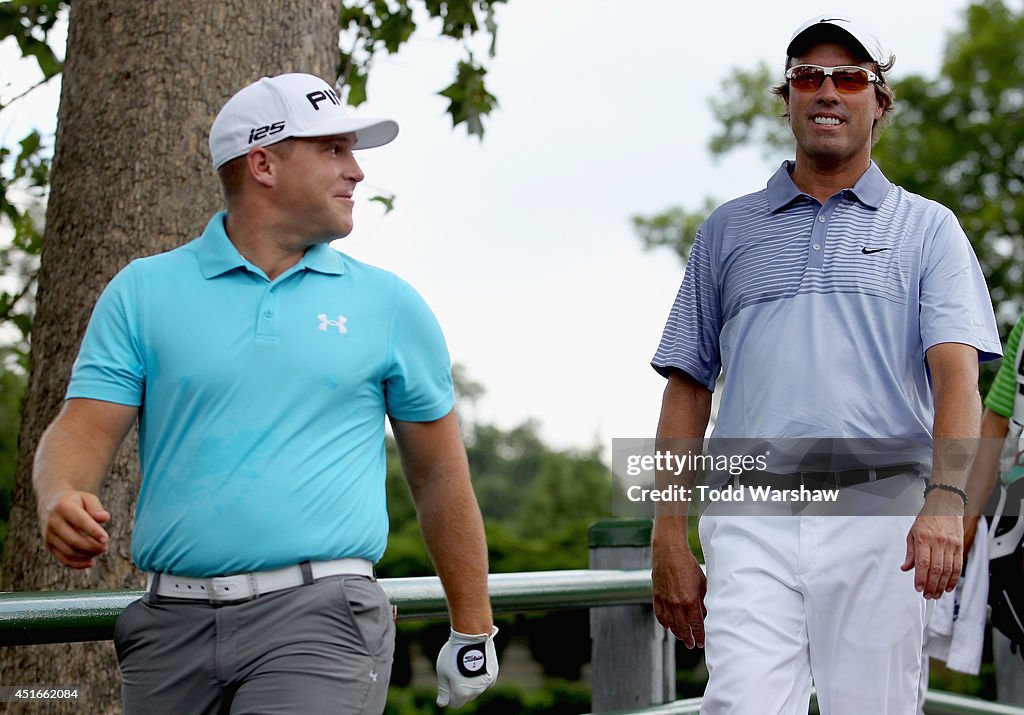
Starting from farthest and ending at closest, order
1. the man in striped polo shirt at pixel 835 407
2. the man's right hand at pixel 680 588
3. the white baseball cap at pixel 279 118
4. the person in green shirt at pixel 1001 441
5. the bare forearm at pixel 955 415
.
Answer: the person in green shirt at pixel 1001 441 < the man's right hand at pixel 680 588 < the man in striped polo shirt at pixel 835 407 < the bare forearm at pixel 955 415 < the white baseball cap at pixel 279 118

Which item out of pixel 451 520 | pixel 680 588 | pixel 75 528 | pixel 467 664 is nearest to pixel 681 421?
pixel 680 588

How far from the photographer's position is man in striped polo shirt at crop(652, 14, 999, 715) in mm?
3502

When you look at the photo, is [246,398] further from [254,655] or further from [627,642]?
[627,642]

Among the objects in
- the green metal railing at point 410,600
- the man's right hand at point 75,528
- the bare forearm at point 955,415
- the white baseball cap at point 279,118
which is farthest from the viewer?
the bare forearm at point 955,415

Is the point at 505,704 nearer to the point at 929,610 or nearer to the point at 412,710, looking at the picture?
the point at 412,710

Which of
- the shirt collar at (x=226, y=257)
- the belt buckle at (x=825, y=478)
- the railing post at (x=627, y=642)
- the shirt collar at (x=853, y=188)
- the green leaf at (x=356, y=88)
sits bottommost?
the railing post at (x=627, y=642)

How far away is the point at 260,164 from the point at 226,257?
0.81 feet

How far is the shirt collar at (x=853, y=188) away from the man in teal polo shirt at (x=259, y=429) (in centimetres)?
124

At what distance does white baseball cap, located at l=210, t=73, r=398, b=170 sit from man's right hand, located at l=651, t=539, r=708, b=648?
1.41 metres

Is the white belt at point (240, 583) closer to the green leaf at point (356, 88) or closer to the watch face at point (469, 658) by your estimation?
the watch face at point (469, 658)

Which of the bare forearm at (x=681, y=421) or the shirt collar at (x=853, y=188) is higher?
the shirt collar at (x=853, y=188)

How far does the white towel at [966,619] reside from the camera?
461cm

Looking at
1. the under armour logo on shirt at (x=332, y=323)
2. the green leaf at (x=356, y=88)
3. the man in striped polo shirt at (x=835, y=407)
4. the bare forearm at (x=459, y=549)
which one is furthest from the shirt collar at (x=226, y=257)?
the green leaf at (x=356, y=88)

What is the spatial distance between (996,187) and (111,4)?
24.1m
